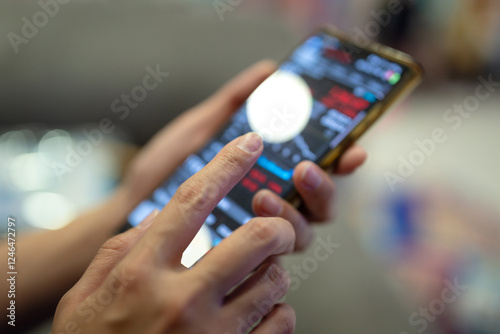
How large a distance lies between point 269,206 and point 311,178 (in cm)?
6

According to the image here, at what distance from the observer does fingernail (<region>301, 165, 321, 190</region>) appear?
459mm

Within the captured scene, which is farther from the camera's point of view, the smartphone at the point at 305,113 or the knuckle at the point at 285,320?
the smartphone at the point at 305,113

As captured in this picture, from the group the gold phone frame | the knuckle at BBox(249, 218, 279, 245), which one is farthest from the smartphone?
the knuckle at BBox(249, 218, 279, 245)

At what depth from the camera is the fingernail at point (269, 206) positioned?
45 centimetres

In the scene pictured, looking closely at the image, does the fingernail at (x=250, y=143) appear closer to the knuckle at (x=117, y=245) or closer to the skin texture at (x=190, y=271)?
the skin texture at (x=190, y=271)

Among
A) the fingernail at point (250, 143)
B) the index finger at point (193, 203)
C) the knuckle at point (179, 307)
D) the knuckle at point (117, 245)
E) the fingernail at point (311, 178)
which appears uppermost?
the knuckle at point (117, 245)

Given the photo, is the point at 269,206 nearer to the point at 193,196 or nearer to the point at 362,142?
the point at 193,196

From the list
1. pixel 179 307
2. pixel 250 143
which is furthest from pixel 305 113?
pixel 179 307

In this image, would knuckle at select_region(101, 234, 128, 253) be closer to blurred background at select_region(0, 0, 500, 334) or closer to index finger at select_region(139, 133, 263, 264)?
index finger at select_region(139, 133, 263, 264)

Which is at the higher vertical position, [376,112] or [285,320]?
[376,112]

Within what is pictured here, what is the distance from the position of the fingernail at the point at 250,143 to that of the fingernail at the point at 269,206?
4.6 inches

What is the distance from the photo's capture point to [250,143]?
1.14 feet

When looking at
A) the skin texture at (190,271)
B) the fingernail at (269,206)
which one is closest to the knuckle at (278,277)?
the skin texture at (190,271)

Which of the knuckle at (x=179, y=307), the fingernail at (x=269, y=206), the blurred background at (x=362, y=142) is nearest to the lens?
the knuckle at (x=179, y=307)
